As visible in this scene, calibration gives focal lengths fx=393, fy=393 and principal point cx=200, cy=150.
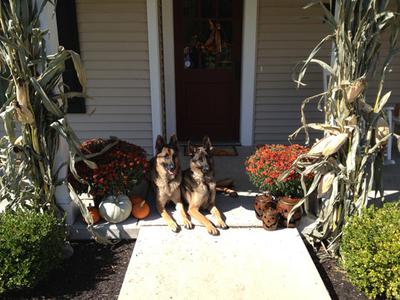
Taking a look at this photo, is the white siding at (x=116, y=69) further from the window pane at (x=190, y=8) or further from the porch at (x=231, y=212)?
the porch at (x=231, y=212)

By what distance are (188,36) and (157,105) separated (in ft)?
3.46

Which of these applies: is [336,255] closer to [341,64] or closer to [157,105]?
[341,64]

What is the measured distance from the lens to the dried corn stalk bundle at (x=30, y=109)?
9.14 feet

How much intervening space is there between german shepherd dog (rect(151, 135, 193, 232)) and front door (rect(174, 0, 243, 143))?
2.13 metres

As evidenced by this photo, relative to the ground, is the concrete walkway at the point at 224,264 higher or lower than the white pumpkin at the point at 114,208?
lower

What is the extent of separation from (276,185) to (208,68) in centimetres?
257

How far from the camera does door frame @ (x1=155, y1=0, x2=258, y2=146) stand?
5020 millimetres

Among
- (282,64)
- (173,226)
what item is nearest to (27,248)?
(173,226)

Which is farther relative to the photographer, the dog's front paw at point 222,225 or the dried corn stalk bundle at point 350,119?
the dog's front paw at point 222,225

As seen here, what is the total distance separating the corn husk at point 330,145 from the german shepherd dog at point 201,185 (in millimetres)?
938

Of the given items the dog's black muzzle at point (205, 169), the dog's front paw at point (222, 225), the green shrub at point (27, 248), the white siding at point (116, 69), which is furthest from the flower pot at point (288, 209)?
the white siding at point (116, 69)

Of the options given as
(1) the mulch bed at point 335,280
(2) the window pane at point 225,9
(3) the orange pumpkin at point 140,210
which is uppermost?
(2) the window pane at point 225,9

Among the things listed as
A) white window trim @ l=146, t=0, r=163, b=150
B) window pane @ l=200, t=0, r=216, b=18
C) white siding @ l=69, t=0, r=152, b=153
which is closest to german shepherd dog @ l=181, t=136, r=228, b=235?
white window trim @ l=146, t=0, r=163, b=150

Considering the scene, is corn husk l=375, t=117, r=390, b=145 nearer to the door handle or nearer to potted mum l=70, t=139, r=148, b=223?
potted mum l=70, t=139, r=148, b=223
